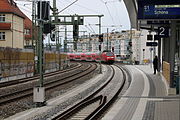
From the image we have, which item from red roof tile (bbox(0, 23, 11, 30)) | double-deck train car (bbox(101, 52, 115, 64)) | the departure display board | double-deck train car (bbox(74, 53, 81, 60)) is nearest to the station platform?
the departure display board

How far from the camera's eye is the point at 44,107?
1302 cm

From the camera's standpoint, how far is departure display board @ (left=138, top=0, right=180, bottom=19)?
47.0ft

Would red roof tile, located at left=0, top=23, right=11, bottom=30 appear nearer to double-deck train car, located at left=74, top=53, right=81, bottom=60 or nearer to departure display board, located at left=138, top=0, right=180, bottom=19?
double-deck train car, located at left=74, top=53, right=81, bottom=60

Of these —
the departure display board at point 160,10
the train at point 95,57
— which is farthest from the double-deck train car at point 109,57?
the departure display board at point 160,10

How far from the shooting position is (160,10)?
47.4ft

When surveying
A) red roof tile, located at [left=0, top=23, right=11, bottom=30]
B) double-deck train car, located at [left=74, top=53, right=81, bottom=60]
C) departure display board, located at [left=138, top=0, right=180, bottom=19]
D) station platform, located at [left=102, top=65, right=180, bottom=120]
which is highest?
red roof tile, located at [left=0, top=23, right=11, bottom=30]

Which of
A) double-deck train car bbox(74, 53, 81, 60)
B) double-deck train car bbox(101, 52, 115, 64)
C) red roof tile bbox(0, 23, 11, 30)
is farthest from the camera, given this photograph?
double-deck train car bbox(74, 53, 81, 60)

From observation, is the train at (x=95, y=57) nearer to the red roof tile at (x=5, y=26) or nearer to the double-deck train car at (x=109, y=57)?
the double-deck train car at (x=109, y=57)

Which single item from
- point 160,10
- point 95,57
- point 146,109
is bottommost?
point 146,109

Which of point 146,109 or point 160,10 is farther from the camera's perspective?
point 160,10

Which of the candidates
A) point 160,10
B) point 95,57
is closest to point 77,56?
point 95,57

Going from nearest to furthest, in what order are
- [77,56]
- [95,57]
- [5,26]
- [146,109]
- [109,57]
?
[146,109] < [5,26] < [109,57] < [95,57] < [77,56]

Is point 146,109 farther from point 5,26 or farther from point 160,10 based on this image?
point 5,26

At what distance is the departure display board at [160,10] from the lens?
1433 cm
